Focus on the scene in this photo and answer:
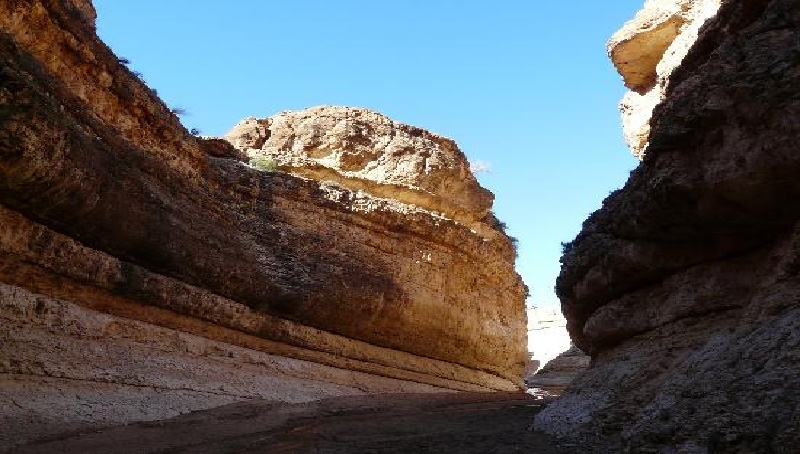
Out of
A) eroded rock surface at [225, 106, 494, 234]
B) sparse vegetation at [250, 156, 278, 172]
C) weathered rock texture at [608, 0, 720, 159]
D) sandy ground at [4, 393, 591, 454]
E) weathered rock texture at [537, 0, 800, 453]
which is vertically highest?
weathered rock texture at [608, 0, 720, 159]

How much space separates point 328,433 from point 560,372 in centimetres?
1848

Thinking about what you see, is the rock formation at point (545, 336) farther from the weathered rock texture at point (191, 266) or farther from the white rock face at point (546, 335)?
the weathered rock texture at point (191, 266)

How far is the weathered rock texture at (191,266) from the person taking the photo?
23.0 feet

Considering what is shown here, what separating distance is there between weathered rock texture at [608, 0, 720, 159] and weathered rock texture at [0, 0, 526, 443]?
516 centimetres

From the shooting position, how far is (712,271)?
5020 mm

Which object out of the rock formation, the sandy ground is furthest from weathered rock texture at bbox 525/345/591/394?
the sandy ground

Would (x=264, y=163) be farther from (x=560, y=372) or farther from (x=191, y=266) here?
(x=560, y=372)

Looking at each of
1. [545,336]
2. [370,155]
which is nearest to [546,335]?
[545,336]

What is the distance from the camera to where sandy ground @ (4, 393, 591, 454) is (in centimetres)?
467

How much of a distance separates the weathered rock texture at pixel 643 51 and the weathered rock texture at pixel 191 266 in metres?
5.16

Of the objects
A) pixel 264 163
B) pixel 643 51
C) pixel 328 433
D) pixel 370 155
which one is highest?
pixel 643 51

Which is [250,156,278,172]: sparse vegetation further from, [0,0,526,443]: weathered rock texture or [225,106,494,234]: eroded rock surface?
[0,0,526,443]: weathered rock texture

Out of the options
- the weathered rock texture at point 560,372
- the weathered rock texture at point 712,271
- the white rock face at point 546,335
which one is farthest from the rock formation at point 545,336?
the weathered rock texture at point 712,271

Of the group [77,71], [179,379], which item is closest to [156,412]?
[179,379]
